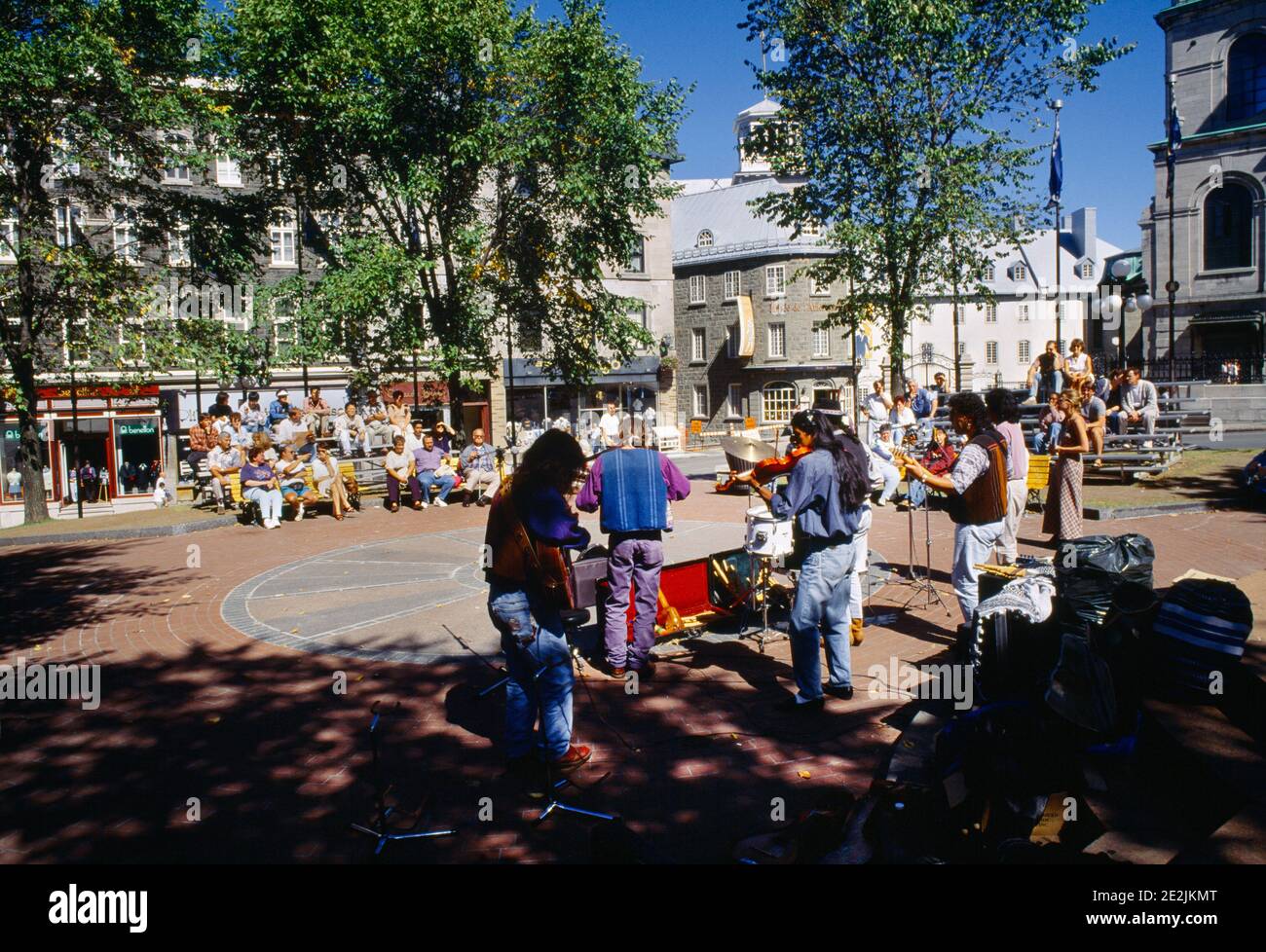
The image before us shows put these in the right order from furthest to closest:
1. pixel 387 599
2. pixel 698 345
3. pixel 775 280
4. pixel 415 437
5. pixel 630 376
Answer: pixel 698 345, pixel 775 280, pixel 630 376, pixel 415 437, pixel 387 599

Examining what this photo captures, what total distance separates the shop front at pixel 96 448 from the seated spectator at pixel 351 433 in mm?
11331

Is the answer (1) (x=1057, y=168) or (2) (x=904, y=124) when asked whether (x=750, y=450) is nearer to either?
(2) (x=904, y=124)

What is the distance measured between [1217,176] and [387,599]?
132ft

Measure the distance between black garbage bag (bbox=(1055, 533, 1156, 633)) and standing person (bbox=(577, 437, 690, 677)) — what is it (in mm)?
2947

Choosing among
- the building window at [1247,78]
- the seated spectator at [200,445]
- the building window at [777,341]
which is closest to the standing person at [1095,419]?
the seated spectator at [200,445]

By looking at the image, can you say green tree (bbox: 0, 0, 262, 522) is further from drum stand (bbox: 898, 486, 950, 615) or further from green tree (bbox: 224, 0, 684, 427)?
drum stand (bbox: 898, 486, 950, 615)

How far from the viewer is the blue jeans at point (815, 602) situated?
20.0 feet

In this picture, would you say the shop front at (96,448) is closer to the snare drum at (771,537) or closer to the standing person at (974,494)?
the snare drum at (771,537)

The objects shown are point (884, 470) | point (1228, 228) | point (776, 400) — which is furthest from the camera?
point (776, 400)

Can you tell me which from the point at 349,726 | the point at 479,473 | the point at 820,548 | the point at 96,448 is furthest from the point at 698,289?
the point at 349,726

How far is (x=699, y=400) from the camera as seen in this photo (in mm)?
53594

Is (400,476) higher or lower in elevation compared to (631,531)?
lower
